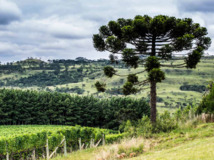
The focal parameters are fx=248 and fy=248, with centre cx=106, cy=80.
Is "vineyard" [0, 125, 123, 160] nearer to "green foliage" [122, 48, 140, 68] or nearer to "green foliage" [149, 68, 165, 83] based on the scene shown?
"green foliage" [122, 48, 140, 68]

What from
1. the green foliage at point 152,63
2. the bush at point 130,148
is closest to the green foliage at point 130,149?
the bush at point 130,148

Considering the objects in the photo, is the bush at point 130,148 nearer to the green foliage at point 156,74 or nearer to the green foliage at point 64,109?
the green foliage at point 156,74

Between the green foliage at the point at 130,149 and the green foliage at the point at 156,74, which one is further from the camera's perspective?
the green foliage at the point at 156,74

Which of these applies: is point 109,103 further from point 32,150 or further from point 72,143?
point 32,150

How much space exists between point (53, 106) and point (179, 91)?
475 feet

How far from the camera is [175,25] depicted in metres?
26.2

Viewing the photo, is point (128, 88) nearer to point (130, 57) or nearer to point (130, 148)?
point (130, 57)

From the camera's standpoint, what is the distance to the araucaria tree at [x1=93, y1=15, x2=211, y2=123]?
961 inches

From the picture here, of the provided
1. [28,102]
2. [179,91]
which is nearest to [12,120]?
[28,102]

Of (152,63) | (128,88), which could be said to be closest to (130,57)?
(152,63)

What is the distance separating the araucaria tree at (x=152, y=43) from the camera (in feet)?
80.1

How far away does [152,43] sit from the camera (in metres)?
26.8

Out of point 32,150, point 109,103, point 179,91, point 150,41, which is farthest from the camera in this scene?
point 179,91

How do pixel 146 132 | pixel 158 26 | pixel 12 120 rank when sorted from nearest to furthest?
pixel 146 132 → pixel 158 26 → pixel 12 120
